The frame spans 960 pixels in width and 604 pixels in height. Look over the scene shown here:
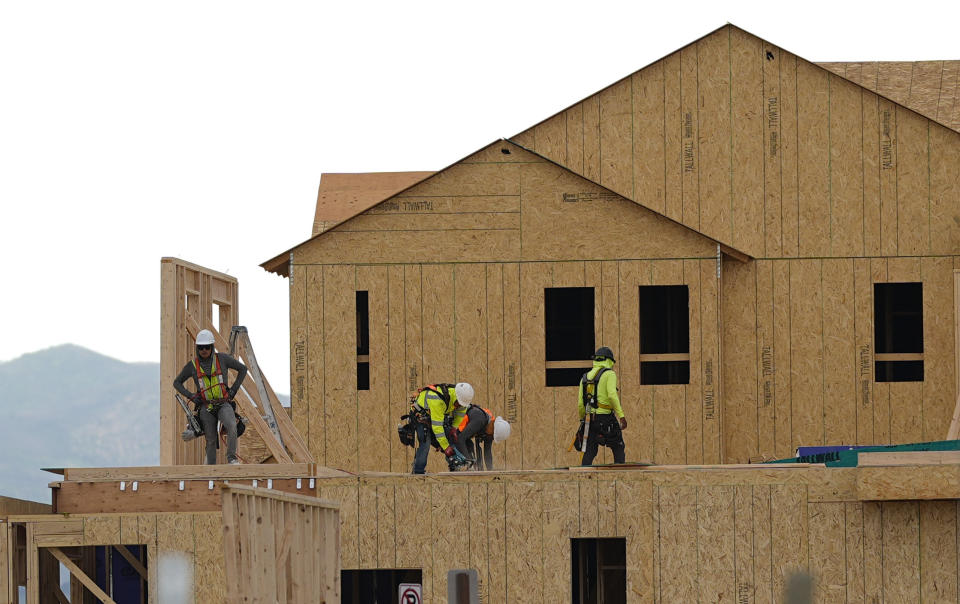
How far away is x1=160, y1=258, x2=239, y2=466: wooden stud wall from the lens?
21.2 meters

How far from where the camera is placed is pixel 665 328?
27.3 meters

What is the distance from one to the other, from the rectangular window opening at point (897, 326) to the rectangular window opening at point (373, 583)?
8.58 meters

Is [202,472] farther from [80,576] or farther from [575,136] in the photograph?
[575,136]

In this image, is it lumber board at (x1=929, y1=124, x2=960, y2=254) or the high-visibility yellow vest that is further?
lumber board at (x1=929, y1=124, x2=960, y2=254)

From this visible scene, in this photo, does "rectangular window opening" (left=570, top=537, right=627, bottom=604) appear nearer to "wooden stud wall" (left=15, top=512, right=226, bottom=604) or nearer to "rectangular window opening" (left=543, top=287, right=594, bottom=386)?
"wooden stud wall" (left=15, top=512, right=226, bottom=604)

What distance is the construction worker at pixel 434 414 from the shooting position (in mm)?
18969

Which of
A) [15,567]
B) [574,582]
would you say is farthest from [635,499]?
[15,567]

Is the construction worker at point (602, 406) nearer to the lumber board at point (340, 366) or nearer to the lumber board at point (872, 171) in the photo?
the lumber board at point (340, 366)

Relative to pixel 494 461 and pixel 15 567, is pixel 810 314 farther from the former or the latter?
pixel 15 567

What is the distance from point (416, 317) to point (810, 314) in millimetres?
6351

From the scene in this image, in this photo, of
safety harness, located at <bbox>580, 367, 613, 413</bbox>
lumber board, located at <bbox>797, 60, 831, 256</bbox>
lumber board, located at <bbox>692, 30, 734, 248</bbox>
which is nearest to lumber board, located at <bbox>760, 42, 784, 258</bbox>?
lumber board, located at <bbox>797, 60, 831, 256</bbox>

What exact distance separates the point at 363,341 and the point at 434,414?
19.8 feet

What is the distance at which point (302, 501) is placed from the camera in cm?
1523

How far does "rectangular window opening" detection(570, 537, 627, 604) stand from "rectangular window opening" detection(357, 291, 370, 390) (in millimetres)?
4338
